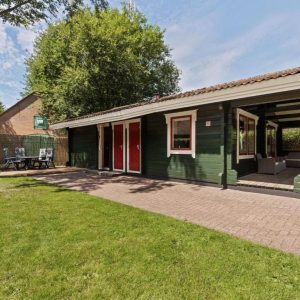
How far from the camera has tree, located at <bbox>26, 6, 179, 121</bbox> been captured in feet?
57.1

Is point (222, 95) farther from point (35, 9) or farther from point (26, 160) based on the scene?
point (26, 160)

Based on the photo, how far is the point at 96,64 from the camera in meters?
17.5

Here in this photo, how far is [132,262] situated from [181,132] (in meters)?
5.97

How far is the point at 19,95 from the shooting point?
26.1m

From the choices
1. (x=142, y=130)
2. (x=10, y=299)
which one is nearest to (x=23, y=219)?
(x=10, y=299)

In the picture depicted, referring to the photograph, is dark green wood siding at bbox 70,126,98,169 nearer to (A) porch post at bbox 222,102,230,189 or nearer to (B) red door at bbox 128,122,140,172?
(B) red door at bbox 128,122,140,172

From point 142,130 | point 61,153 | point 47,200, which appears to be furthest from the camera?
point 61,153

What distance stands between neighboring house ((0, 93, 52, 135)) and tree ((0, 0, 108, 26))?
9.39m

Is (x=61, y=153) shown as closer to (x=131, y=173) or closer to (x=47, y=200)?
(x=131, y=173)

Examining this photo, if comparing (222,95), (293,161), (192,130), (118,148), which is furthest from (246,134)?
(118,148)

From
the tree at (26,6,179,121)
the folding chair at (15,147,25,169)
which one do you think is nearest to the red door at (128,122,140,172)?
the folding chair at (15,147,25,169)

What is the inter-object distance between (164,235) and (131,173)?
6802 mm

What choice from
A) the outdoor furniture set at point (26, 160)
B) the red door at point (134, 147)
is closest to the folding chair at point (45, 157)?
the outdoor furniture set at point (26, 160)

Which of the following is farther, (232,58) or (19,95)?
(19,95)
